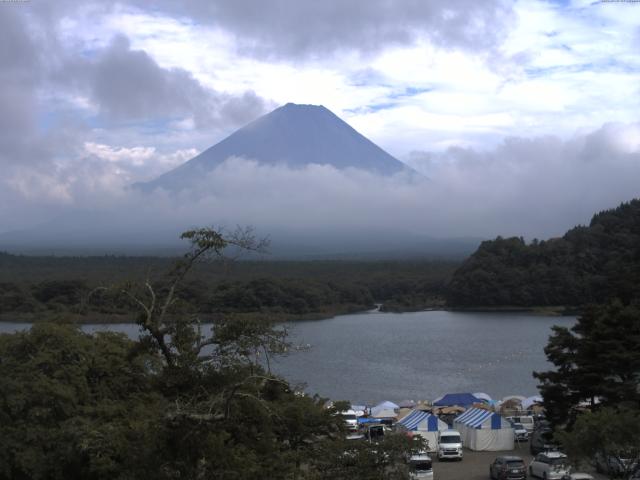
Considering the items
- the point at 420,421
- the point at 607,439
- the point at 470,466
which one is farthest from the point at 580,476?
the point at 420,421

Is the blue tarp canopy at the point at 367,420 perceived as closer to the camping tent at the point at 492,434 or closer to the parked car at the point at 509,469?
the camping tent at the point at 492,434

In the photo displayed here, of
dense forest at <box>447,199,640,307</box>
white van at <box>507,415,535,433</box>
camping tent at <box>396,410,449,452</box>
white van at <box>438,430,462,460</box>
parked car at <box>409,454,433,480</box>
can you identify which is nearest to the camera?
parked car at <box>409,454,433,480</box>

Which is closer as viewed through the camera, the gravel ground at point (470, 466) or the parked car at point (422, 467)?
the parked car at point (422, 467)

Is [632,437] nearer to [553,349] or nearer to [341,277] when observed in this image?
[553,349]

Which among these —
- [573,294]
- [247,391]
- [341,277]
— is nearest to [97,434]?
[247,391]

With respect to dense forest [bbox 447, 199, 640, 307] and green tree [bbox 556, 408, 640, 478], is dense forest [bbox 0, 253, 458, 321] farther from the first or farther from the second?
green tree [bbox 556, 408, 640, 478]

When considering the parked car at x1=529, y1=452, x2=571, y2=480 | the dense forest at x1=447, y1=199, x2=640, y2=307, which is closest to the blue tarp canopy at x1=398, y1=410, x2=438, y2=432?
the parked car at x1=529, y1=452, x2=571, y2=480

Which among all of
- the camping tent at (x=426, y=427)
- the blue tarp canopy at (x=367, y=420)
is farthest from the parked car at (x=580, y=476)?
the blue tarp canopy at (x=367, y=420)

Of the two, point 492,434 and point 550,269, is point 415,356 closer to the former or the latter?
point 492,434
